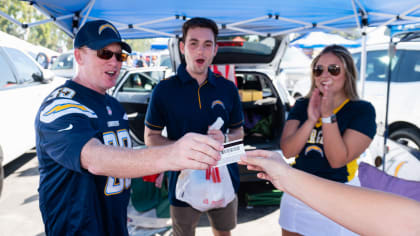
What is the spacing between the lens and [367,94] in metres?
5.84

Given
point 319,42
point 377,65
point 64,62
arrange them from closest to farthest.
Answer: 1. point 377,65
2. point 64,62
3. point 319,42

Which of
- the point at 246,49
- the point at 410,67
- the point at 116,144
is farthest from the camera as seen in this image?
the point at 410,67

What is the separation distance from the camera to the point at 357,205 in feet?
2.94

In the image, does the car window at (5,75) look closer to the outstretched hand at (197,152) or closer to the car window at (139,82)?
the car window at (139,82)

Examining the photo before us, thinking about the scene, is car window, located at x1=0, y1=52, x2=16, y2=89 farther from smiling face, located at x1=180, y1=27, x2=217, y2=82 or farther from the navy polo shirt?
smiling face, located at x1=180, y1=27, x2=217, y2=82

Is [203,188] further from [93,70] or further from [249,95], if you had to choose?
[249,95]

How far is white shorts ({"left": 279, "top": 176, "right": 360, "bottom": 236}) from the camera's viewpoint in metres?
1.81

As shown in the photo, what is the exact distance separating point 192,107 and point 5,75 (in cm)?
408

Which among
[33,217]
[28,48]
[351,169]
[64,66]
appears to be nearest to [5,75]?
[33,217]

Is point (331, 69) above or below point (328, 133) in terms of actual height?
above

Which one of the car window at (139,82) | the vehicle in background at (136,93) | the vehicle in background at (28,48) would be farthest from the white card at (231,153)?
the car window at (139,82)

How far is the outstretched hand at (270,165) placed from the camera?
110 centimetres

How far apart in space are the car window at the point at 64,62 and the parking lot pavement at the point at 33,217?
7658mm

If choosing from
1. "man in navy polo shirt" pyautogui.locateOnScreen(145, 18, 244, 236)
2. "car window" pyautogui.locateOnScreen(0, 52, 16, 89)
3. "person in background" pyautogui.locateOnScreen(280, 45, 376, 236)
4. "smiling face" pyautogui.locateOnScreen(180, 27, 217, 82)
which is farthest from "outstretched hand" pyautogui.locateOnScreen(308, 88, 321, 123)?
"car window" pyautogui.locateOnScreen(0, 52, 16, 89)
